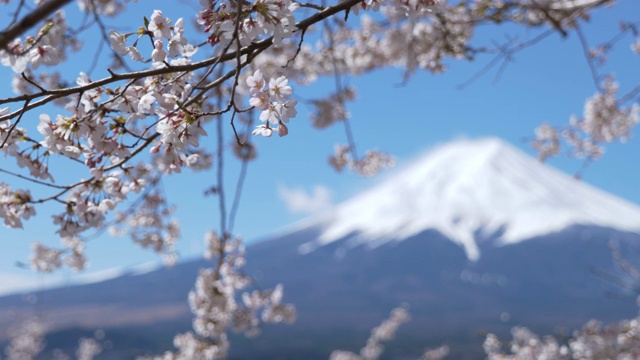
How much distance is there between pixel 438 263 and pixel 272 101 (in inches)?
4673

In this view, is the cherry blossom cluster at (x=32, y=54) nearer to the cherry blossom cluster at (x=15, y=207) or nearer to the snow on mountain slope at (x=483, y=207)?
the cherry blossom cluster at (x=15, y=207)

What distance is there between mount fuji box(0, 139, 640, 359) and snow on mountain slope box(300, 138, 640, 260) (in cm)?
24

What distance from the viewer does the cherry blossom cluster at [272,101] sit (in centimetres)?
130

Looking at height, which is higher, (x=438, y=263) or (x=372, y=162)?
(x=438, y=263)

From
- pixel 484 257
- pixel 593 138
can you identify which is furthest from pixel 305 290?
pixel 593 138

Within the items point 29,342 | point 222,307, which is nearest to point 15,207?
point 222,307

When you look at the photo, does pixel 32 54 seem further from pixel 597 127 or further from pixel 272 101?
pixel 597 127

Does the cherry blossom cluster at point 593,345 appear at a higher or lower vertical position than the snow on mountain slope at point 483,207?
lower

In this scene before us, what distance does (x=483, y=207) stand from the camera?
5192 inches

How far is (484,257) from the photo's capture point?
4796 inches

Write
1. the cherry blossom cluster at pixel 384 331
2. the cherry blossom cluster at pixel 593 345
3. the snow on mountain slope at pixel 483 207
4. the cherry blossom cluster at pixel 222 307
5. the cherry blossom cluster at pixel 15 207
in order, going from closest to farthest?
the cherry blossom cluster at pixel 15 207, the cherry blossom cluster at pixel 222 307, the cherry blossom cluster at pixel 593 345, the cherry blossom cluster at pixel 384 331, the snow on mountain slope at pixel 483 207

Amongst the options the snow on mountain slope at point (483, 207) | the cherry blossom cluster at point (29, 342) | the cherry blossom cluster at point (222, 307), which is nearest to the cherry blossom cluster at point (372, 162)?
the cherry blossom cluster at point (222, 307)

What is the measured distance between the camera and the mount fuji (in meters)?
84.8

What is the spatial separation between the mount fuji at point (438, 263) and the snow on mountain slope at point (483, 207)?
9.6 inches
